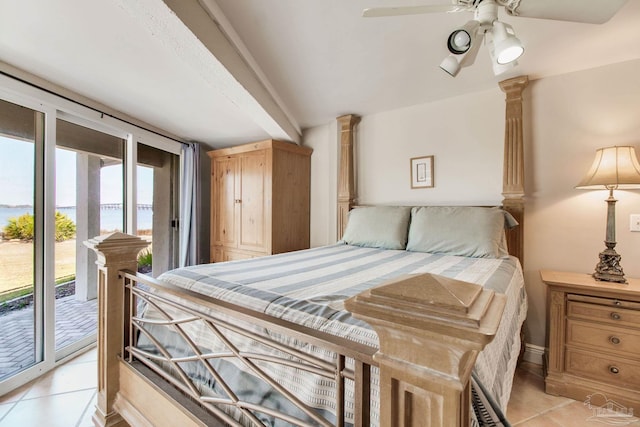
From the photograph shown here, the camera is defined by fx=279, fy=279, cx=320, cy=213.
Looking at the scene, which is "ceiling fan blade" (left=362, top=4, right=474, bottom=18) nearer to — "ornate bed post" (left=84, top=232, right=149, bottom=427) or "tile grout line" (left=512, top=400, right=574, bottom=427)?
"ornate bed post" (left=84, top=232, right=149, bottom=427)

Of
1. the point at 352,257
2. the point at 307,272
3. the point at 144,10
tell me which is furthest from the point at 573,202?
the point at 144,10

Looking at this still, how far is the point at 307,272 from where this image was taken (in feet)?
4.60

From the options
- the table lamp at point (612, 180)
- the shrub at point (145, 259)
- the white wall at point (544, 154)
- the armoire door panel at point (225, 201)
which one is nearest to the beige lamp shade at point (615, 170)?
the table lamp at point (612, 180)

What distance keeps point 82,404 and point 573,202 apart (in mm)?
3498

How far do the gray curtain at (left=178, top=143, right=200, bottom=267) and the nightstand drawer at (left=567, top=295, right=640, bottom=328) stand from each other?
3.56 metres

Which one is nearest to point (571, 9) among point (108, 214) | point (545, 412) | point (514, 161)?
point (514, 161)

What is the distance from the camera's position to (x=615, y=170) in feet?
5.44

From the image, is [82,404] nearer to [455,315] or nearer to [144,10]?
[144,10]

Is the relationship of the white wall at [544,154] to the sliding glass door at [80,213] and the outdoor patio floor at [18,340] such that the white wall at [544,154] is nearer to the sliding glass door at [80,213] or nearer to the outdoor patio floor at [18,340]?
the sliding glass door at [80,213]

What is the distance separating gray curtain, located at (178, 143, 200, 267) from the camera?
345 cm

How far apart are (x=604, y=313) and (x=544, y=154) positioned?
3.75 ft

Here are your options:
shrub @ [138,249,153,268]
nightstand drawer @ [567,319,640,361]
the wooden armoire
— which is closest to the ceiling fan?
nightstand drawer @ [567,319,640,361]

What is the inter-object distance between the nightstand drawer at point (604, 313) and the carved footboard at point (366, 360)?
171cm

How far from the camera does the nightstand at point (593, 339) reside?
1.54 meters
